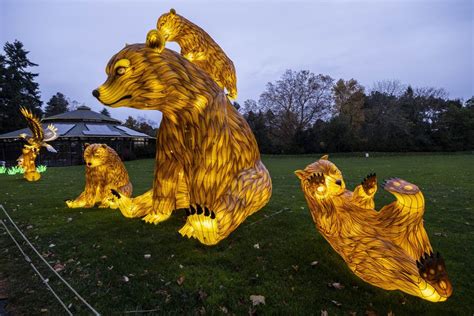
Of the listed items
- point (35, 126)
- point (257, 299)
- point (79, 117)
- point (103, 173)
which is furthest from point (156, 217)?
point (79, 117)

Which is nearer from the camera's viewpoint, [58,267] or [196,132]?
[196,132]

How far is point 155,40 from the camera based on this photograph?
9.18ft

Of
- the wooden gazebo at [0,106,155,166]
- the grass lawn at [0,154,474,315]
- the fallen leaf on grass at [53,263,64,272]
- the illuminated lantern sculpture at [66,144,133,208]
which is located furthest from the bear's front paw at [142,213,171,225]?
the wooden gazebo at [0,106,155,166]

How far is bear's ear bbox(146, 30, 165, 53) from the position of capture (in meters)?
2.78

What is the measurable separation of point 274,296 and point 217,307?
59cm

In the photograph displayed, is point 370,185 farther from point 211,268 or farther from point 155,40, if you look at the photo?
point 155,40

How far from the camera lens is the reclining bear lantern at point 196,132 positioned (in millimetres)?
2732

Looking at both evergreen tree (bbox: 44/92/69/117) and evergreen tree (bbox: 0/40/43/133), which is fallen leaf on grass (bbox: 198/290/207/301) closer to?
evergreen tree (bbox: 0/40/43/133)

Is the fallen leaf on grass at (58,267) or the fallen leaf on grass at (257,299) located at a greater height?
the fallen leaf on grass at (257,299)

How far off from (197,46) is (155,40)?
4.11 ft

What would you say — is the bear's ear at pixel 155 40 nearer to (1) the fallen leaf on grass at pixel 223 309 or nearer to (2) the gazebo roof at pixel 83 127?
(1) the fallen leaf on grass at pixel 223 309

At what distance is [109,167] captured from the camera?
18.7 ft

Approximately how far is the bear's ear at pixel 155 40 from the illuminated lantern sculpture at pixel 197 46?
1.18 meters

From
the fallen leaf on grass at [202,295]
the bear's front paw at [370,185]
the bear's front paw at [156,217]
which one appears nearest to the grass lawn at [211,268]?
the fallen leaf on grass at [202,295]
